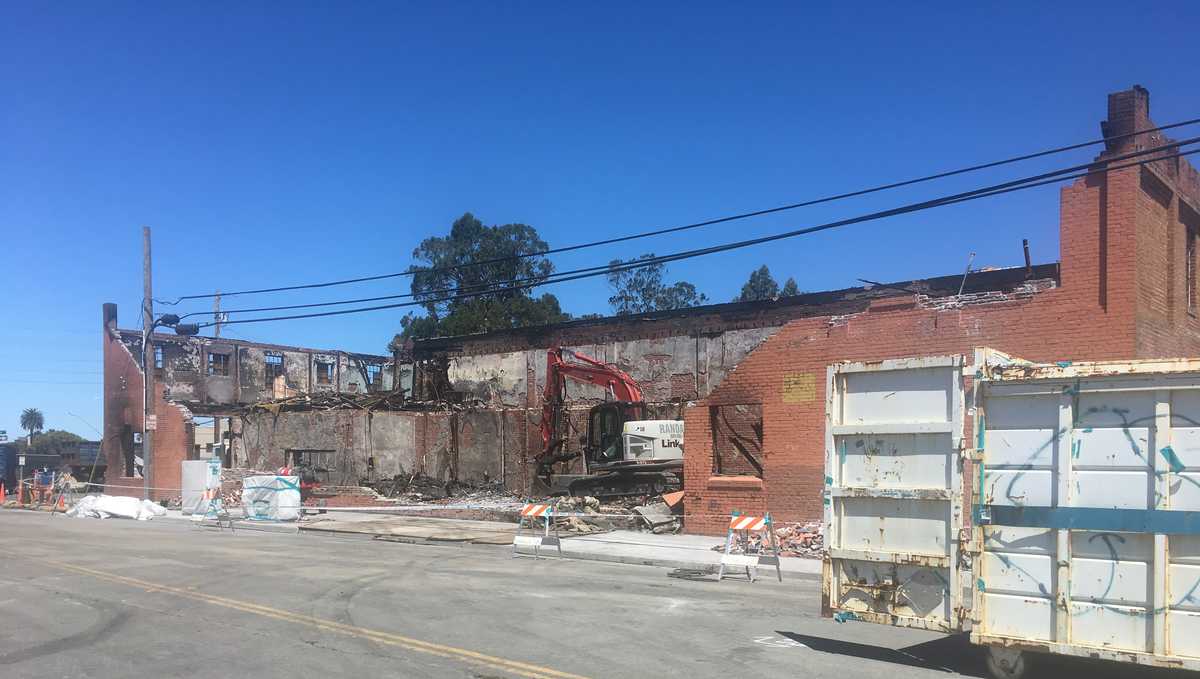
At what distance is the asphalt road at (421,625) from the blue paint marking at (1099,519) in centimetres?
149

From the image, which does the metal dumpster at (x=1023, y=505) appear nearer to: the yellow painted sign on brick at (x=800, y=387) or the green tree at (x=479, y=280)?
the yellow painted sign on brick at (x=800, y=387)

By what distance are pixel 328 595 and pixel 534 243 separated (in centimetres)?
6738

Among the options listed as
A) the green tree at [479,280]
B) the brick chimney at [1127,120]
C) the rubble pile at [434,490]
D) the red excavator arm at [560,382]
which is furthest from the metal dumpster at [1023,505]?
the green tree at [479,280]

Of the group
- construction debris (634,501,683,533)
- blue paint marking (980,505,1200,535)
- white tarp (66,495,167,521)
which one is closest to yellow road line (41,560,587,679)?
blue paint marking (980,505,1200,535)

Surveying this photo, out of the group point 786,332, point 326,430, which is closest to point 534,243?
point 326,430

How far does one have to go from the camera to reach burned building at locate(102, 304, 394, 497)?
40188 mm

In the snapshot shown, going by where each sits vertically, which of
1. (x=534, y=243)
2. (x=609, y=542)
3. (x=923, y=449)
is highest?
(x=534, y=243)

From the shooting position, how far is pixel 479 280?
73.1 metres

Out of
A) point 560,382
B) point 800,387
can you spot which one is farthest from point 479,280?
point 800,387

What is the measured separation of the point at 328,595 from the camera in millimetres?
12289

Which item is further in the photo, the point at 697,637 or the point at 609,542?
the point at 609,542

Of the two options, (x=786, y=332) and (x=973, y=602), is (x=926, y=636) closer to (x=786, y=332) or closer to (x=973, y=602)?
(x=973, y=602)

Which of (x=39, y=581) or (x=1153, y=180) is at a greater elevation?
(x=1153, y=180)

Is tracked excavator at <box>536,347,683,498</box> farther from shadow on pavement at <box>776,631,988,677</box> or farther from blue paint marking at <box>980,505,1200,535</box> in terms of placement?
blue paint marking at <box>980,505,1200,535</box>
